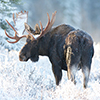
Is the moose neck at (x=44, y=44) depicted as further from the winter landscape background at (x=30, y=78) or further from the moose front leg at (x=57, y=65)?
the winter landscape background at (x=30, y=78)

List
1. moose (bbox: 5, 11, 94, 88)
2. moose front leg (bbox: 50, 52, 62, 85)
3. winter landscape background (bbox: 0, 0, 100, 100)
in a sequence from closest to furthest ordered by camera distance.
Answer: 1. winter landscape background (bbox: 0, 0, 100, 100)
2. moose (bbox: 5, 11, 94, 88)
3. moose front leg (bbox: 50, 52, 62, 85)

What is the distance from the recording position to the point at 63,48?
5.05 meters

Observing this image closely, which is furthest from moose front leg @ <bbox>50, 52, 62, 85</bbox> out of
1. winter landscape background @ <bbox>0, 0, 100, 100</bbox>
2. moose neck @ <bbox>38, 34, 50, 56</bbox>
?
moose neck @ <bbox>38, 34, 50, 56</bbox>

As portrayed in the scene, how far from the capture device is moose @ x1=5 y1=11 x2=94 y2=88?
4.84 m

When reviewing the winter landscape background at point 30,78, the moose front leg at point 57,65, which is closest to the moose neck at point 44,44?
the moose front leg at point 57,65

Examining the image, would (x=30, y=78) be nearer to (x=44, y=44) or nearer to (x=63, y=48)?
(x=44, y=44)

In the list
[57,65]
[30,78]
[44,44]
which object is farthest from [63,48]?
[30,78]

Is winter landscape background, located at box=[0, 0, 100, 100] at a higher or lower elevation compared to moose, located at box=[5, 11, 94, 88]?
lower

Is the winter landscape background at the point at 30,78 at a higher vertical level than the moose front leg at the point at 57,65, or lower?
lower

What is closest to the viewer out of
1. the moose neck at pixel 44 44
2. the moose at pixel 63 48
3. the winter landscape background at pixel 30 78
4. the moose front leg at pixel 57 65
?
the winter landscape background at pixel 30 78

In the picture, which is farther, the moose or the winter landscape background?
the moose

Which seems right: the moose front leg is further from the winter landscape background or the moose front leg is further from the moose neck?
the moose neck

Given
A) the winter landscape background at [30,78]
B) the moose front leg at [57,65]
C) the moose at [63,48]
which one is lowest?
the winter landscape background at [30,78]

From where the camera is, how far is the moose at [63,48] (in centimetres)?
484
